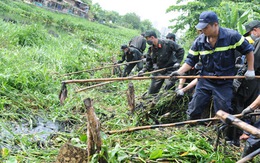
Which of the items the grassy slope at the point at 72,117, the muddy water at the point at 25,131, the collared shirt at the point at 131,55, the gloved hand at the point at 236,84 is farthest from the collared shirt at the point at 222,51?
the collared shirt at the point at 131,55

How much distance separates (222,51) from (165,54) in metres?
1.87

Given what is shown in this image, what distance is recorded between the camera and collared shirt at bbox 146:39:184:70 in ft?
15.9

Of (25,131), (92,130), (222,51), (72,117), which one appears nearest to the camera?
(92,130)

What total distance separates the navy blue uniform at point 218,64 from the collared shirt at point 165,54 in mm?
1445

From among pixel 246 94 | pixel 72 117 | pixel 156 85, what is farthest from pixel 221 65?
pixel 72 117

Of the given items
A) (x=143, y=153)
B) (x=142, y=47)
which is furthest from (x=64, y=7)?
(x=143, y=153)

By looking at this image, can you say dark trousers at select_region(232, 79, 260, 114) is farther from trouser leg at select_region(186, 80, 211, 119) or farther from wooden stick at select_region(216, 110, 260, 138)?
wooden stick at select_region(216, 110, 260, 138)

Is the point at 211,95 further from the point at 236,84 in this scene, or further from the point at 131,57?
the point at 131,57

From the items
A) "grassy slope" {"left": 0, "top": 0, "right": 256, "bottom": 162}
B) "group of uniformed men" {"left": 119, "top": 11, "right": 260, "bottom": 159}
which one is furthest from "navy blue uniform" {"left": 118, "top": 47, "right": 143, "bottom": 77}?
"group of uniformed men" {"left": 119, "top": 11, "right": 260, "bottom": 159}

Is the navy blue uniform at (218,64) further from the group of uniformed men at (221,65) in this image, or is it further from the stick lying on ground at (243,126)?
the stick lying on ground at (243,126)

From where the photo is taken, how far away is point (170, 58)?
500cm

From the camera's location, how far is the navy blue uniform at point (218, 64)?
3.05 metres

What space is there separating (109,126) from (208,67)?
5.31ft

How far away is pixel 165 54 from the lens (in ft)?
16.0
